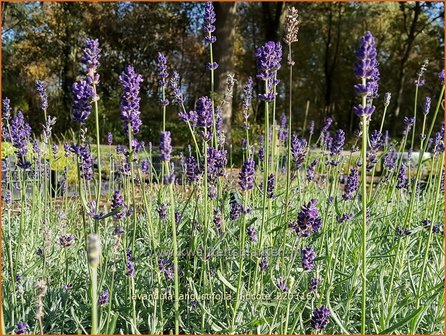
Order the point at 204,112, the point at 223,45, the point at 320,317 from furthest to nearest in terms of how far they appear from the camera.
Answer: the point at 223,45
the point at 204,112
the point at 320,317

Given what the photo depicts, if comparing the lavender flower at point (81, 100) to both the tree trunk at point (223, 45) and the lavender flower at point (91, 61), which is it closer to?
the lavender flower at point (91, 61)

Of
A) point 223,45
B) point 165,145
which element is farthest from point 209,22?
point 223,45

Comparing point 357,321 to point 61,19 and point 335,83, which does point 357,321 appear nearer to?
point 61,19

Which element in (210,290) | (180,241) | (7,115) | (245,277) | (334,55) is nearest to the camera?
(210,290)

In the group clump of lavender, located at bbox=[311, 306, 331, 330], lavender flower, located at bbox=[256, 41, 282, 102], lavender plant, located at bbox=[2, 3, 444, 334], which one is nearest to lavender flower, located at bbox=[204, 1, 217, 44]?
lavender plant, located at bbox=[2, 3, 444, 334]

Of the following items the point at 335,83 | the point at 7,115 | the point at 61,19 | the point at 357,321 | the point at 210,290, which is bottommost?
the point at 357,321

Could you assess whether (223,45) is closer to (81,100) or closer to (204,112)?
(204,112)

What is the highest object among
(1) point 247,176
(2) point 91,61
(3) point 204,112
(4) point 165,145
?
(2) point 91,61

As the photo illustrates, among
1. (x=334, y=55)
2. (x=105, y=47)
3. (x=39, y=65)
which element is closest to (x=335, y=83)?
(x=334, y=55)

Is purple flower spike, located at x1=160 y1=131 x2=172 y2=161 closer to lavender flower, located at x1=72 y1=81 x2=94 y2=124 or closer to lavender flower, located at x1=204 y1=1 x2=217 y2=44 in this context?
lavender flower, located at x1=72 y1=81 x2=94 y2=124

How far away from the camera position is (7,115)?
130 inches

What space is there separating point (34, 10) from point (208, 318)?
23.1 meters

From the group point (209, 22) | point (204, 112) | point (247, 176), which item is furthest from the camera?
point (209, 22)

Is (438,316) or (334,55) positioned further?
Answer: (334,55)
